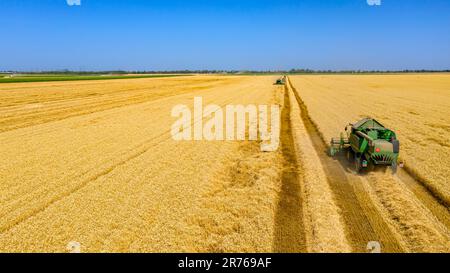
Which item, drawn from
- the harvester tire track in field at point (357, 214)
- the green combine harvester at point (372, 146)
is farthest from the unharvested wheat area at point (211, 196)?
the green combine harvester at point (372, 146)

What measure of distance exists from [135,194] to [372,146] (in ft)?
22.0

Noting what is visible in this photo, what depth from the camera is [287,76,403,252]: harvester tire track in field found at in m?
5.90

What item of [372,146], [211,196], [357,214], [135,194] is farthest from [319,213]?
[135,194]

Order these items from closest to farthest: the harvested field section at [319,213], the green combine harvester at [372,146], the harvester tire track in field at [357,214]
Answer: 1. the harvested field section at [319,213]
2. the harvester tire track in field at [357,214]
3. the green combine harvester at [372,146]

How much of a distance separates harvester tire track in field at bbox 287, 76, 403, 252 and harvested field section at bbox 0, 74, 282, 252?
161cm

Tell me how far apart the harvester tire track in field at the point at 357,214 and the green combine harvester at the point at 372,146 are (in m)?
0.67

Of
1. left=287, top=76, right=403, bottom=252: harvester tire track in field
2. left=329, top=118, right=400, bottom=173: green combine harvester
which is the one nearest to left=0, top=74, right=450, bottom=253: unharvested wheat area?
left=287, top=76, right=403, bottom=252: harvester tire track in field

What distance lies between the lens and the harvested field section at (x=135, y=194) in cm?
593

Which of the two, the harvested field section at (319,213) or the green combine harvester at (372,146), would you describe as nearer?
the harvested field section at (319,213)

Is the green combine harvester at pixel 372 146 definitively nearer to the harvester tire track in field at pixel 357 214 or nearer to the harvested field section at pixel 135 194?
the harvester tire track in field at pixel 357 214

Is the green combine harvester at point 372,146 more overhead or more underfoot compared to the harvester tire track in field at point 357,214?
more overhead

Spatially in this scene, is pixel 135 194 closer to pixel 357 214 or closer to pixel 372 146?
pixel 357 214
